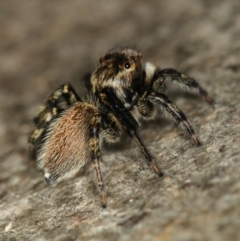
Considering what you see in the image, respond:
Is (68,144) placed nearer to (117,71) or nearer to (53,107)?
(53,107)

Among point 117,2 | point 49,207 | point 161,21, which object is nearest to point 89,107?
point 49,207

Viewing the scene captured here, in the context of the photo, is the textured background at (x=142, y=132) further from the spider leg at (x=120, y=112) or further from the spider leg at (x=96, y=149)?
the spider leg at (x=120, y=112)

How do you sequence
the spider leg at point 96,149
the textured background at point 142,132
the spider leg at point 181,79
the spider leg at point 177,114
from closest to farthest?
the textured background at point 142,132
the spider leg at point 96,149
the spider leg at point 177,114
the spider leg at point 181,79

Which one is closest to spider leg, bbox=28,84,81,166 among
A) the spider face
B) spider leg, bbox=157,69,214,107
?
the spider face

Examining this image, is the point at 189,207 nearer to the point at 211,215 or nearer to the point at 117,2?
the point at 211,215

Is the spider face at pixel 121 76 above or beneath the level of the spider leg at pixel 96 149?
above

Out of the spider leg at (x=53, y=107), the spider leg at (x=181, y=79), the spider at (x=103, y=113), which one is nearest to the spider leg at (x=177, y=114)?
the spider at (x=103, y=113)

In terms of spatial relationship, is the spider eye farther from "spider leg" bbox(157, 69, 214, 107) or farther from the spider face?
"spider leg" bbox(157, 69, 214, 107)
